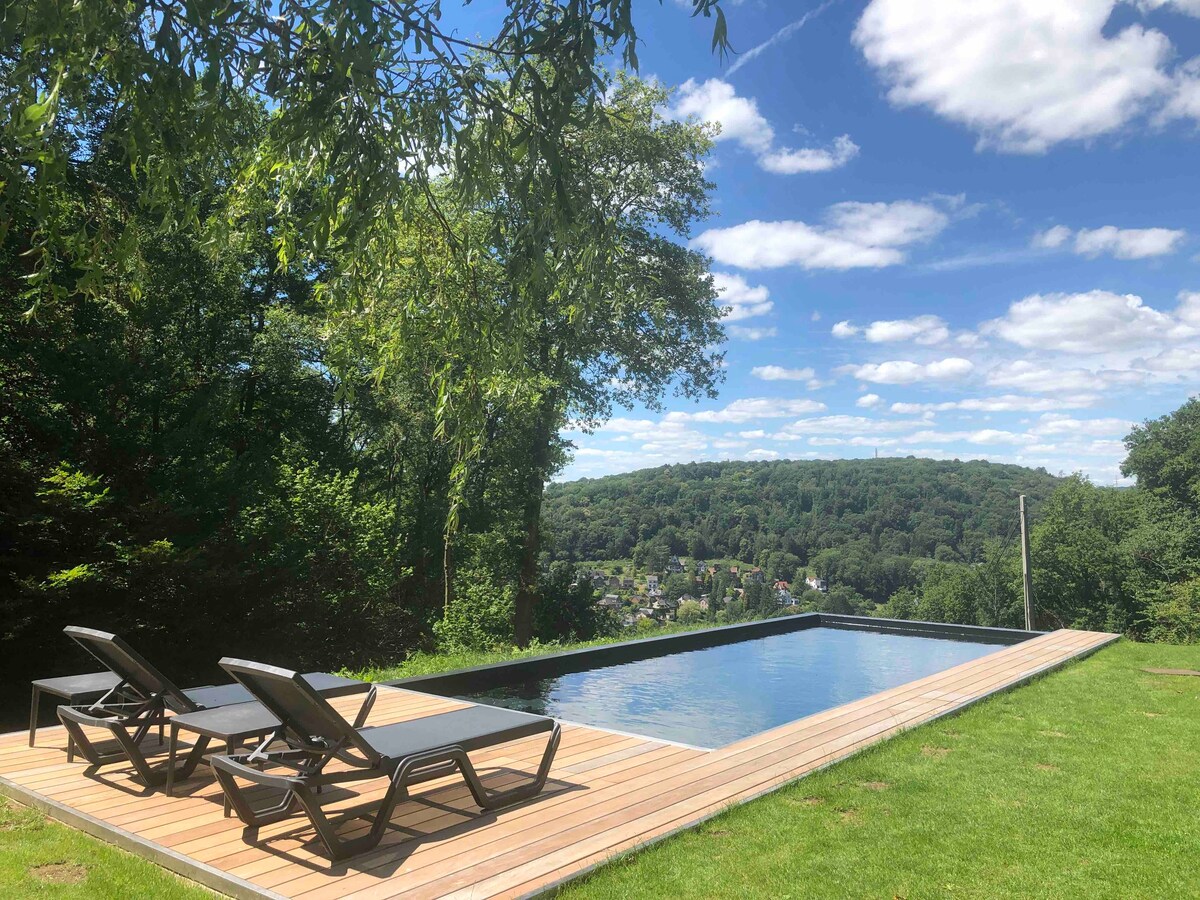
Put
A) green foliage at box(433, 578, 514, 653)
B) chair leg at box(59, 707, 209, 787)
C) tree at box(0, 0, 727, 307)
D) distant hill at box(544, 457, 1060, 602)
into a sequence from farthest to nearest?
Result: distant hill at box(544, 457, 1060, 602) < green foliage at box(433, 578, 514, 653) < chair leg at box(59, 707, 209, 787) < tree at box(0, 0, 727, 307)

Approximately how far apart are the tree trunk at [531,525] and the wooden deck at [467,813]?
10.2 meters

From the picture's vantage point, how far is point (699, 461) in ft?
107

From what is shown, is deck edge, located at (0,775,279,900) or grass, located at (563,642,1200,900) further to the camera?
grass, located at (563,642,1200,900)

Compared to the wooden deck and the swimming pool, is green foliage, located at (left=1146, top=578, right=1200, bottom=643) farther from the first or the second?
the wooden deck

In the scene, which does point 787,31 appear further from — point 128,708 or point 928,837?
point 128,708

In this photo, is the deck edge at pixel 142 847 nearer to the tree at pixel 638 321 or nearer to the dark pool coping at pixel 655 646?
the dark pool coping at pixel 655 646

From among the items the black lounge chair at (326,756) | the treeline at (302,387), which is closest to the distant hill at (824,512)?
the treeline at (302,387)

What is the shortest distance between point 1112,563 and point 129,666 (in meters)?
35.3

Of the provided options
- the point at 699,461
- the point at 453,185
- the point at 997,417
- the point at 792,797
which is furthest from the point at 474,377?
the point at 997,417

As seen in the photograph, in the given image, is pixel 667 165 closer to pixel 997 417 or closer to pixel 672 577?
pixel 672 577

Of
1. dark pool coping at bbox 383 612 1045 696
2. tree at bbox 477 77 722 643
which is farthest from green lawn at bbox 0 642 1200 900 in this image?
tree at bbox 477 77 722 643

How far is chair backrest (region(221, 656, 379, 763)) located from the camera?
2975 mm

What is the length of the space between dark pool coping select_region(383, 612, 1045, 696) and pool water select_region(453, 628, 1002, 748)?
93 mm

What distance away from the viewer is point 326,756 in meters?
3.14
